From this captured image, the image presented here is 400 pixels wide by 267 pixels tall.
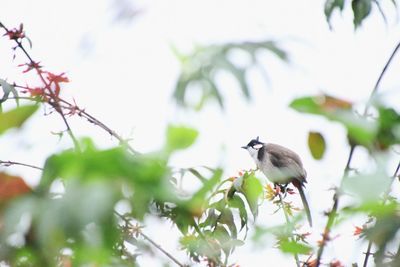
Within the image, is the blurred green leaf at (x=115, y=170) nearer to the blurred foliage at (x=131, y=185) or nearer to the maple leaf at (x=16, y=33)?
the blurred foliage at (x=131, y=185)

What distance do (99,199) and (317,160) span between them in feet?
1.34

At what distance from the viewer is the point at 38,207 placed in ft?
1.92

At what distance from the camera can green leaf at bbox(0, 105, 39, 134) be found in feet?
2.26

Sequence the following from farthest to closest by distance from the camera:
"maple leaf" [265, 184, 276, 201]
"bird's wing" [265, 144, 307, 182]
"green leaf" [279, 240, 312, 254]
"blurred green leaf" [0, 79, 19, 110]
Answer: "bird's wing" [265, 144, 307, 182] < "maple leaf" [265, 184, 276, 201] < "blurred green leaf" [0, 79, 19, 110] < "green leaf" [279, 240, 312, 254]

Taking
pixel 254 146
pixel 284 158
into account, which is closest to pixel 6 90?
pixel 284 158

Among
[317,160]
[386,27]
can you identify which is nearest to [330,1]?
[386,27]

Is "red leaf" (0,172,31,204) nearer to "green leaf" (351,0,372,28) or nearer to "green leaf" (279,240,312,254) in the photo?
"green leaf" (279,240,312,254)

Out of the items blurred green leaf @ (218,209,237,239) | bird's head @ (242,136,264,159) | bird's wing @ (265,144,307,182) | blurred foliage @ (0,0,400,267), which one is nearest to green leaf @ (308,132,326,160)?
blurred foliage @ (0,0,400,267)

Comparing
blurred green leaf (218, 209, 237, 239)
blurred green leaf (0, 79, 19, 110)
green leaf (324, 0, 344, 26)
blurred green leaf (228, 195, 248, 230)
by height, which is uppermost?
green leaf (324, 0, 344, 26)

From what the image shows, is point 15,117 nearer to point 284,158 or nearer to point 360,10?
point 360,10

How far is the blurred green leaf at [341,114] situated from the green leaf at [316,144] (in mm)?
137

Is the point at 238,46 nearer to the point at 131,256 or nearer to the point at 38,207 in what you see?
the point at 38,207

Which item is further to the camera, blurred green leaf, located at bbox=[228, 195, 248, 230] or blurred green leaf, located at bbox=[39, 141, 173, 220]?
blurred green leaf, located at bbox=[228, 195, 248, 230]

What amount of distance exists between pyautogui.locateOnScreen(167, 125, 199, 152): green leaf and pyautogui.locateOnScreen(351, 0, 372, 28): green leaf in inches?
26.1
